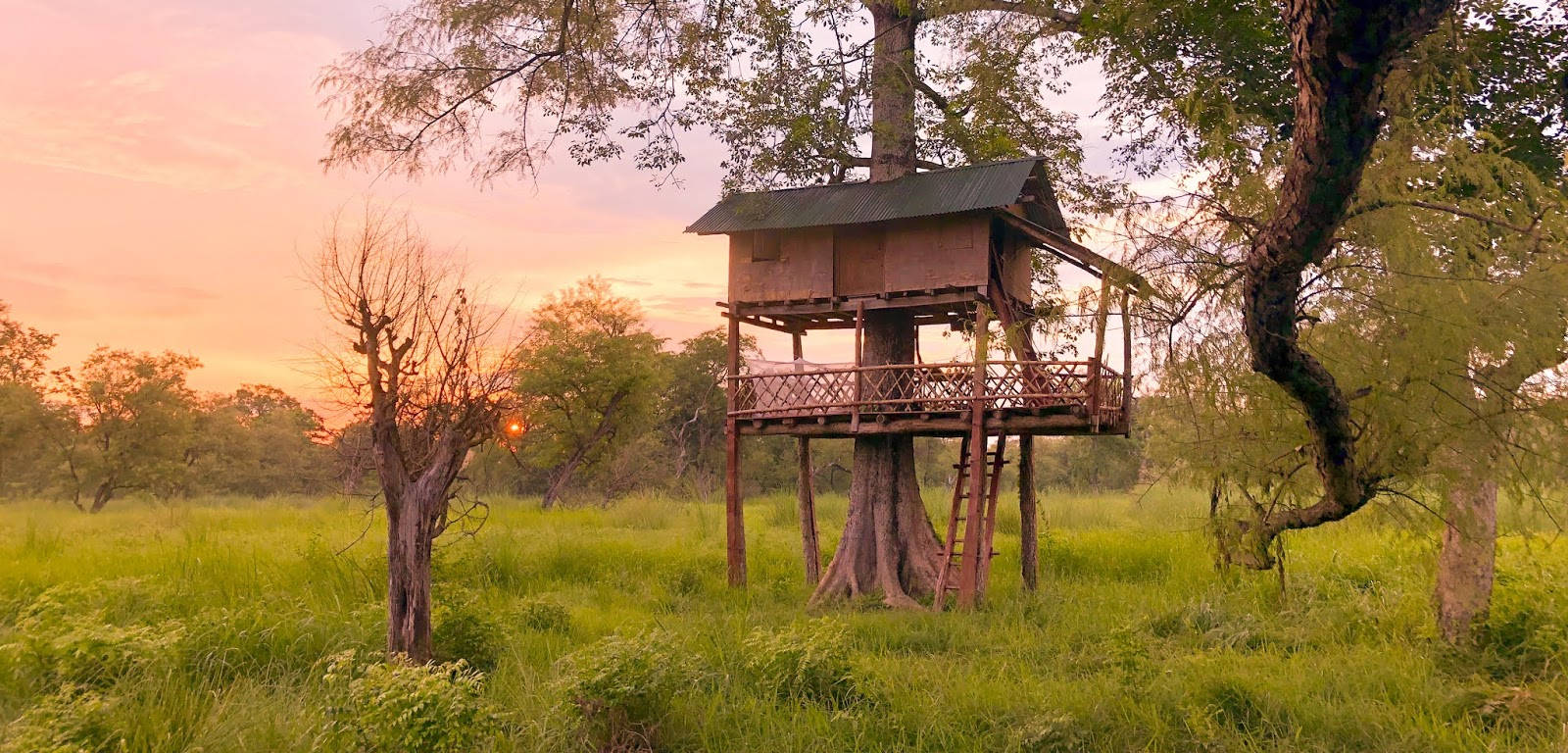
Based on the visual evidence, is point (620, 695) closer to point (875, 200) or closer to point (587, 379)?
point (875, 200)

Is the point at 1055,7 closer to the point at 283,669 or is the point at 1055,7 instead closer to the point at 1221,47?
the point at 1221,47

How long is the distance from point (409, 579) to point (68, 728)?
10.2 ft

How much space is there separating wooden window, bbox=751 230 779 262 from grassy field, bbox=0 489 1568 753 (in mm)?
5699

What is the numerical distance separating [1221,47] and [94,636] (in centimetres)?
1357

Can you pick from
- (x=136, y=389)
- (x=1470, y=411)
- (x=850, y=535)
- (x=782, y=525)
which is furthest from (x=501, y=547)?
(x=136, y=389)

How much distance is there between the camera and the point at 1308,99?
476cm

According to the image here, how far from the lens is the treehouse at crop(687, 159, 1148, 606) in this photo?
14.7m

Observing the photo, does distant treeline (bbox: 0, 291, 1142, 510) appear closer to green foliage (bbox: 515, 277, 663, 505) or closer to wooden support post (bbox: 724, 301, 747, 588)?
green foliage (bbox: 515, 277, 663, 505)

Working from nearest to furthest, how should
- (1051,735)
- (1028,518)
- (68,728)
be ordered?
1. (68,728)
2. (1051,735)
3. (1028,518)

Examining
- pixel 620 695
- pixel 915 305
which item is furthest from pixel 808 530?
pixel 620 695

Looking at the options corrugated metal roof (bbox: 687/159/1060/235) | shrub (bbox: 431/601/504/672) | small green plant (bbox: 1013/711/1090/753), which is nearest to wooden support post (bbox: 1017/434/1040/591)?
corrugated metal roof (bbox: 687/159/1060/235)

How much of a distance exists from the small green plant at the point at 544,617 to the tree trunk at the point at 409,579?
2.34 meters

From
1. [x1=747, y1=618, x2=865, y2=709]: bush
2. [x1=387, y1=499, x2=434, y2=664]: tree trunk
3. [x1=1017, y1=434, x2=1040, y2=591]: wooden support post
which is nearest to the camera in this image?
[x1=747, y1=618, x2=865, y2=709]: bush

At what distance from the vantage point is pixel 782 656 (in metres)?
9.27
